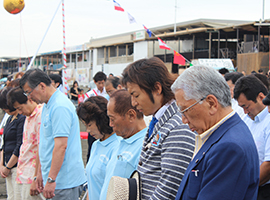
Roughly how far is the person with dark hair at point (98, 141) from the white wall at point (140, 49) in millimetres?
24425

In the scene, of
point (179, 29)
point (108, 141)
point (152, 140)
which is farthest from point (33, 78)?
point (179, 29)

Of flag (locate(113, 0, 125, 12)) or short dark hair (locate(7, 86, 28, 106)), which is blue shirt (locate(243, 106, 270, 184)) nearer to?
short dark hair (locate(7, 86, 28, 106))

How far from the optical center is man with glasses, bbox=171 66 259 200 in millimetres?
1250

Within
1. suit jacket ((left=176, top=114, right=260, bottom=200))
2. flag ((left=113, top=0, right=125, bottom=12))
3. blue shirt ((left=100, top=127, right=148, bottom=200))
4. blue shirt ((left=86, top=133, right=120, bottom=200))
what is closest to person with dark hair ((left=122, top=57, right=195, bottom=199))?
suit jacket ((left=176, top=114, right=260, bottom=200))

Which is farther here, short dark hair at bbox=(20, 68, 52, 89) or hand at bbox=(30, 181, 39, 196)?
hand at bbox=(30, 181, 39, 196)

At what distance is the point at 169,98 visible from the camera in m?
1.90

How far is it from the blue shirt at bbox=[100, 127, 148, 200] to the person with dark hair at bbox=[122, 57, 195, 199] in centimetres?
28

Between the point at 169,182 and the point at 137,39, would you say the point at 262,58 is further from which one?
the point at 169,182

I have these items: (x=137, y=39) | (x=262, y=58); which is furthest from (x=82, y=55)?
(x=262, y=58)

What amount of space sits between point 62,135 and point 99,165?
0.70m

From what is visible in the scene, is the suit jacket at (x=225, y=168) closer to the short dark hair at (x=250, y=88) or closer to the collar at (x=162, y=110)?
the collar at (x=162, y=110)

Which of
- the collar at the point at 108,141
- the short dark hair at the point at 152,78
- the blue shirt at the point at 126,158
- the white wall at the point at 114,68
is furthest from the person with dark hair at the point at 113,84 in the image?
the white wall at the point at 114,68

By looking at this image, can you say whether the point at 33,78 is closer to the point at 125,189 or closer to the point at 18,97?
the point at 18,97

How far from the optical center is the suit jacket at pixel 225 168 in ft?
4.09
